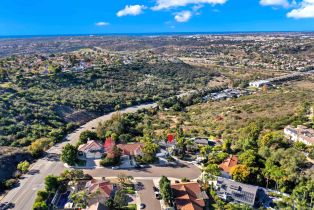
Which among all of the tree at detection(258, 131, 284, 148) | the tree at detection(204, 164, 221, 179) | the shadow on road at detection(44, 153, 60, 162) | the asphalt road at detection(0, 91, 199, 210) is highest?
the tree at detection(258, 131, 284, 148)

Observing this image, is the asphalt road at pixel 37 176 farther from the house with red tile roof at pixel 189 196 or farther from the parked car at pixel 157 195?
the house with red tile roof at pixel 189 196

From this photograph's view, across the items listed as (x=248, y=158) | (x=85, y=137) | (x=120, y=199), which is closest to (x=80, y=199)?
(x=120, y=199)

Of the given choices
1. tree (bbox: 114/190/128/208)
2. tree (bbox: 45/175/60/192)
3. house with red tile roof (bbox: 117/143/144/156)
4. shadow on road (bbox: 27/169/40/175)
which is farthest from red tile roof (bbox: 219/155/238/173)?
shadow on road (bbox: 27/169/40/175)

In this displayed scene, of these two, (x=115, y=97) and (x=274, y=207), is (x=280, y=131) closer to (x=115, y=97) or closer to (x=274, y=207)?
(x=274, y=207)

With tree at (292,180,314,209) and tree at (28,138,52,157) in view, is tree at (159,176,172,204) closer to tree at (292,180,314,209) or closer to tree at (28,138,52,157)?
tree at (292,180,314,209)

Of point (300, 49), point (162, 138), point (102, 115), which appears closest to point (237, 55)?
point (300, 49)

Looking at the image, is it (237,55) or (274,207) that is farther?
(237,55)
